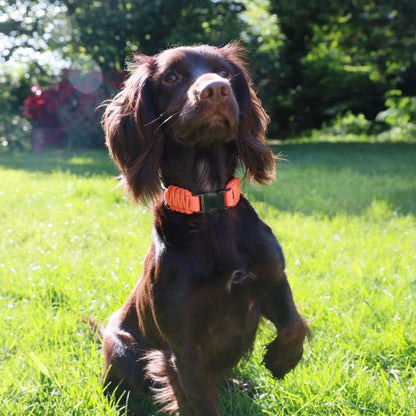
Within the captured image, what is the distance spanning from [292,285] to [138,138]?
1.47 metres

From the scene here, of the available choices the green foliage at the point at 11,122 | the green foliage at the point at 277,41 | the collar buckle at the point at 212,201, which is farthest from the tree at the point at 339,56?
the collar buckle at the point at 212,201

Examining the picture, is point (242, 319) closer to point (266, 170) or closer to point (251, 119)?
point (266, 170)

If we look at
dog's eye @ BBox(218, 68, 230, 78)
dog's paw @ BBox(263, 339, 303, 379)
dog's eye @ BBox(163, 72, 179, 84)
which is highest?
dog's eye @ BBox(218, 68, 230, 78)

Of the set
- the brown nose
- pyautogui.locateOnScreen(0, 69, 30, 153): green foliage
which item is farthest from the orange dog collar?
pyautogui.locateOnScreen(0, 69, 30, 153): green foliage

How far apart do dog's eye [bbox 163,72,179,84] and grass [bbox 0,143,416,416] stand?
0.50 metres

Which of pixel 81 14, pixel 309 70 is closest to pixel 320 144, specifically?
pixel 309 70

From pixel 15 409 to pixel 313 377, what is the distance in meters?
1.24

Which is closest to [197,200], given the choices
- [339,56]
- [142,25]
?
[142,25]

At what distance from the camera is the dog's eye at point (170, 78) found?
181 centimetres

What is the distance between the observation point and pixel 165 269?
5.49 ft

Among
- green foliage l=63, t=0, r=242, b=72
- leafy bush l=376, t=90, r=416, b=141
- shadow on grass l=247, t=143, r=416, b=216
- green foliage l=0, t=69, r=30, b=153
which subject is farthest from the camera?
leafy bush l=376, t=90, r=416, b=141

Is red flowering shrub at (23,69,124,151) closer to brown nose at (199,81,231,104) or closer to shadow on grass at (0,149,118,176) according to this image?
shadow on grass at (0,149,118,176)

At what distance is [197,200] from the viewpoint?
1.71 m

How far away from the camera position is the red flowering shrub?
11406 mm
